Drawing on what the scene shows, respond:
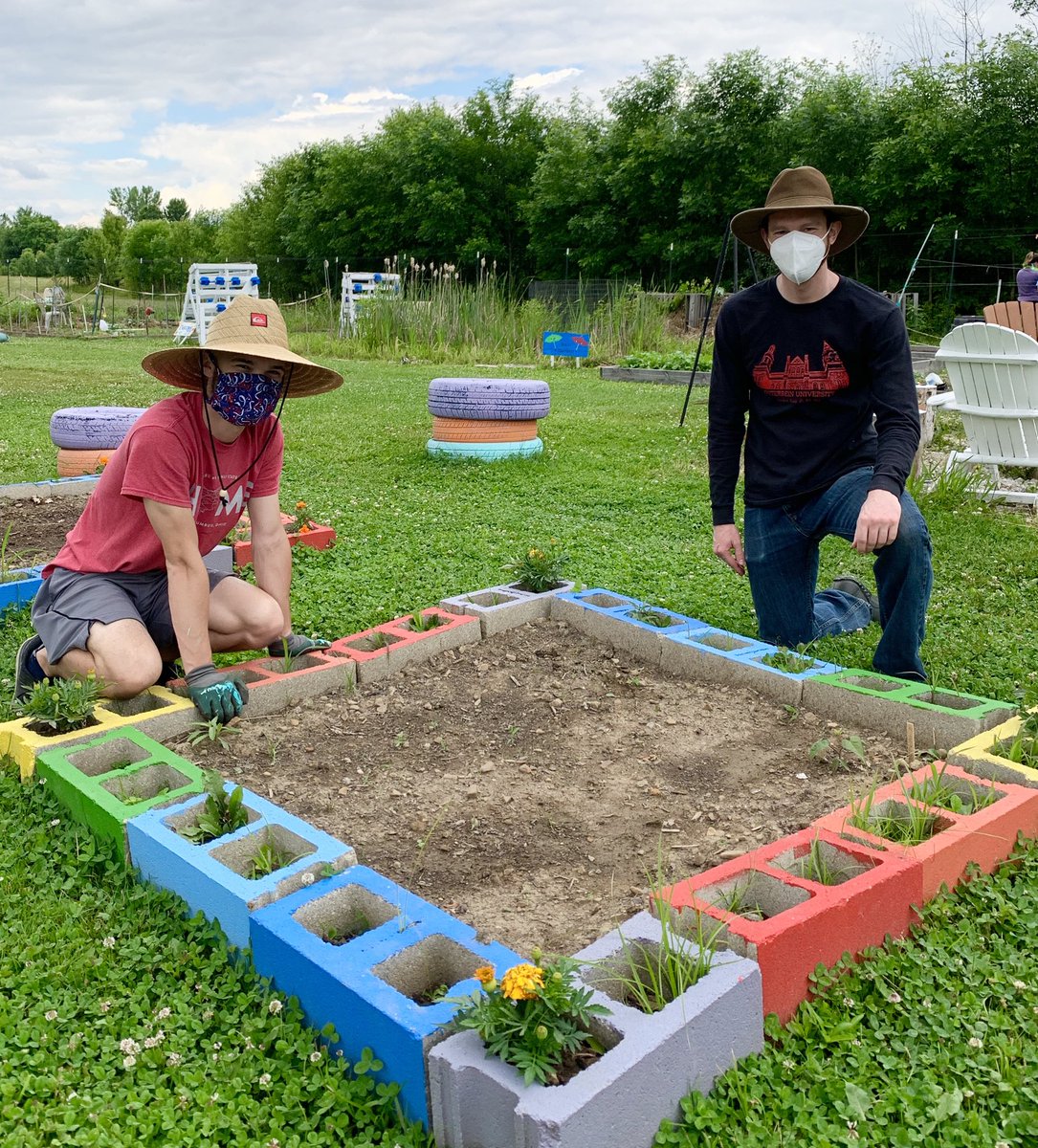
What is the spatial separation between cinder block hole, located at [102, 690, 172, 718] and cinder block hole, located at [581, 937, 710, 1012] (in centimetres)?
177

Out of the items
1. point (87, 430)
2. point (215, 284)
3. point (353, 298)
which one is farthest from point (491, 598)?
point (215, 284)

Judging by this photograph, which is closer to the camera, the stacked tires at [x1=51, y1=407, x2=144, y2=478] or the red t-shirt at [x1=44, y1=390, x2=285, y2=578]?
→ the red t-shirt at [x1=44, y1=390, x2=285, y2=578]

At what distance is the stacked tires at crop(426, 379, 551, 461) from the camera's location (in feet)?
25.0

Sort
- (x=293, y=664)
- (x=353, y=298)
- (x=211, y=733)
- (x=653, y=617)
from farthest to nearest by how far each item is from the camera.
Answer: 1. (x=353, y=298)
2. (x=653, y=617)
3. (x=293, y=664)
4. (x=211, y=733)

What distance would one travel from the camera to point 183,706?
10.6ft

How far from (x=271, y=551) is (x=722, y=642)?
158 cm

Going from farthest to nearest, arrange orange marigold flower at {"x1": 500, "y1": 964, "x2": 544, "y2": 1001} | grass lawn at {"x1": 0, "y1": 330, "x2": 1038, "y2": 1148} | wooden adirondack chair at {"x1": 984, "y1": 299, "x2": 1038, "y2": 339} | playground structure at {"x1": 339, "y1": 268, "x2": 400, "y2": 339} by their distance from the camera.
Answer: playground structure at {"x1": 339, "y1": 268, "x2": 400, "y2": 339} < wooden adirondack chair at {"x1": 984, "y1": 299, "x2": 1038, "y2": 339} < grass lawn at {"x1": 0, "y1": 330, "x2": 1038, "y2": 1148} < orange marigold flower at {"x1": 500, "y1": 964, "x2": 544, "y2": 1001}

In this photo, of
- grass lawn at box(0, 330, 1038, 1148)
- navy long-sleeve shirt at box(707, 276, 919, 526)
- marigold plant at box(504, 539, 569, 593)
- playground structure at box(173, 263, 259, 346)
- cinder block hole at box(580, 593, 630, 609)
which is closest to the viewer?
grass lawn at box(0, 330, 1038, 1148)

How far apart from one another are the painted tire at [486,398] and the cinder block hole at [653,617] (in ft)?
12.5

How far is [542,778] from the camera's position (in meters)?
3.08

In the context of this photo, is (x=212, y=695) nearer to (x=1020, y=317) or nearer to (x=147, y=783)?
(x=147, y=783)

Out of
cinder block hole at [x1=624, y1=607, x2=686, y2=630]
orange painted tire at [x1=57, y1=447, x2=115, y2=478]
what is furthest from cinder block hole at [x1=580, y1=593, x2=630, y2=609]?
orange painted tire at [x1=57, y1=447, x2=115, y2=478]

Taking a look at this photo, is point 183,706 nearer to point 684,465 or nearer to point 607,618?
point 607,618

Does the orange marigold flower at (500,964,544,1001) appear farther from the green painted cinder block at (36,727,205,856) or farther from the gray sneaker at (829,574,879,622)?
the gray sneaker at (829,574,879,622)
